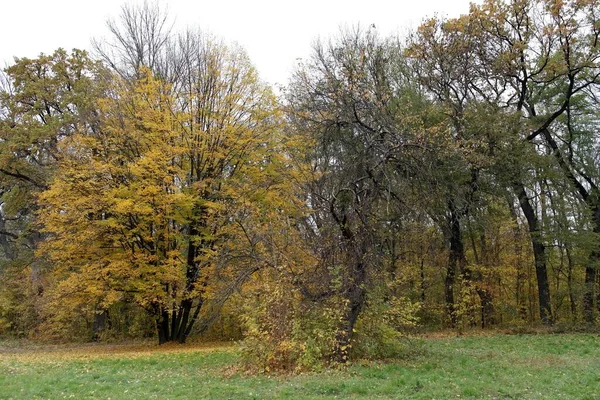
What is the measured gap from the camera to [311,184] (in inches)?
607

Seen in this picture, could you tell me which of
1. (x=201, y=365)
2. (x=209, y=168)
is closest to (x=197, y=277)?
(x=209, y=168)

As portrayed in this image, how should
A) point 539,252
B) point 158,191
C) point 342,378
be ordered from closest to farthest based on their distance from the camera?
point 342,378, point 158,191, point 539,252

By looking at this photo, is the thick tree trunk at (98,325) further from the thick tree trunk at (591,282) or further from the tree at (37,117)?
the thick tree trunk at (591,282)

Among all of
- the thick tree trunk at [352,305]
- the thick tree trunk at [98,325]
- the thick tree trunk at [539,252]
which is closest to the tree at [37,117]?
the thick tree trunk at [98,325]

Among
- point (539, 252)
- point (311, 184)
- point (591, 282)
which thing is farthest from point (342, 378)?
point (591, 282)

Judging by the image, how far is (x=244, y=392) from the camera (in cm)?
874

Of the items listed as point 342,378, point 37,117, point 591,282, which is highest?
point 37,117

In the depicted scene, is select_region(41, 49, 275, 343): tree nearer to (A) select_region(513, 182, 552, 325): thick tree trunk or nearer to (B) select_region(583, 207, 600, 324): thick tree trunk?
(A) select_region(513, 182, 552, 325): thick tree trunk

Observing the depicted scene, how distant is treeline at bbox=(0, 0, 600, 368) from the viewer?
12.1 meters

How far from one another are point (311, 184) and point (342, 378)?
6.98 m

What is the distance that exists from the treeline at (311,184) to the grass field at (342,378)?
3.94 ft

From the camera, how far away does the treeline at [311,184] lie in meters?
12.1

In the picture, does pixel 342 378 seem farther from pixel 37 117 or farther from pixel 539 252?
pixel 37 117

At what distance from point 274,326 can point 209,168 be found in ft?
31.8
